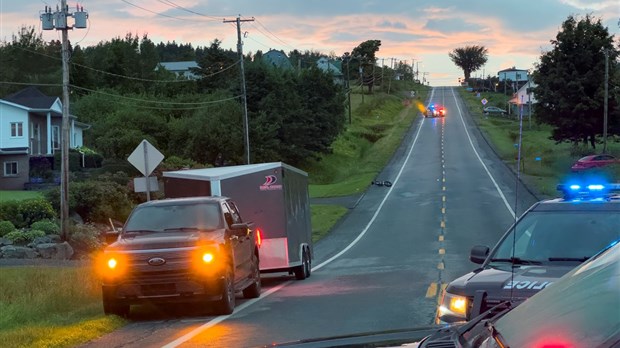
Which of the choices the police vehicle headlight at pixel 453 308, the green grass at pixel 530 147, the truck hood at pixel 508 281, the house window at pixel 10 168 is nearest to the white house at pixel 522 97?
the truck hood at pixel 508 281

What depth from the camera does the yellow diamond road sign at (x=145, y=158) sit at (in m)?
20.2

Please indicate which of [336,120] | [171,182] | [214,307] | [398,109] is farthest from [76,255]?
[398,109]

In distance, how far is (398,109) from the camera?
459ft

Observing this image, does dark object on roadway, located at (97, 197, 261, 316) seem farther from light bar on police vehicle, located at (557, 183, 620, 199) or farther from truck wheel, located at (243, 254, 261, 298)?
light bar on police vehicle, located at (557, 183, 620, 199)

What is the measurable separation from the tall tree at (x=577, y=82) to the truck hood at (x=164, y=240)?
60743 mm

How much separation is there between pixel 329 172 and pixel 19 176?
1050 inches

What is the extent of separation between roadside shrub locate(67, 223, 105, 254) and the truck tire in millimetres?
18890

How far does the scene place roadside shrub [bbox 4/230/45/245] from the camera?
30356 millimetres

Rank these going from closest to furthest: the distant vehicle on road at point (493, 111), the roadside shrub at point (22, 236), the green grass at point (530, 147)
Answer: the roadside shrub at point (22, 236) < the green grass at point (530, 147) < the distant vehicle on road at point (493, 111)

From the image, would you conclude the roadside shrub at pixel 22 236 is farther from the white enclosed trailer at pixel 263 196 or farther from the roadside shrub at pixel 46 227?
the white enclosed trailer at pixel 263 196

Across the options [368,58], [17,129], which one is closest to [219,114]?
[17,129]

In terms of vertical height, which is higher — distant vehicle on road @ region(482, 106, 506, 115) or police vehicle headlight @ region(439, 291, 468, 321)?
distant vehicle on road @ region(482, 106, 506, 115)

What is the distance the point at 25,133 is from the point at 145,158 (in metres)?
45.6

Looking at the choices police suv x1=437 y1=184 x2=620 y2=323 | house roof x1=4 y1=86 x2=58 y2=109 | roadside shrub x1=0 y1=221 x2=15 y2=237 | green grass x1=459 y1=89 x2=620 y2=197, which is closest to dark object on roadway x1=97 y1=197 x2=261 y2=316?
police suv x1=437 y1=184 x2=620 y2=323
